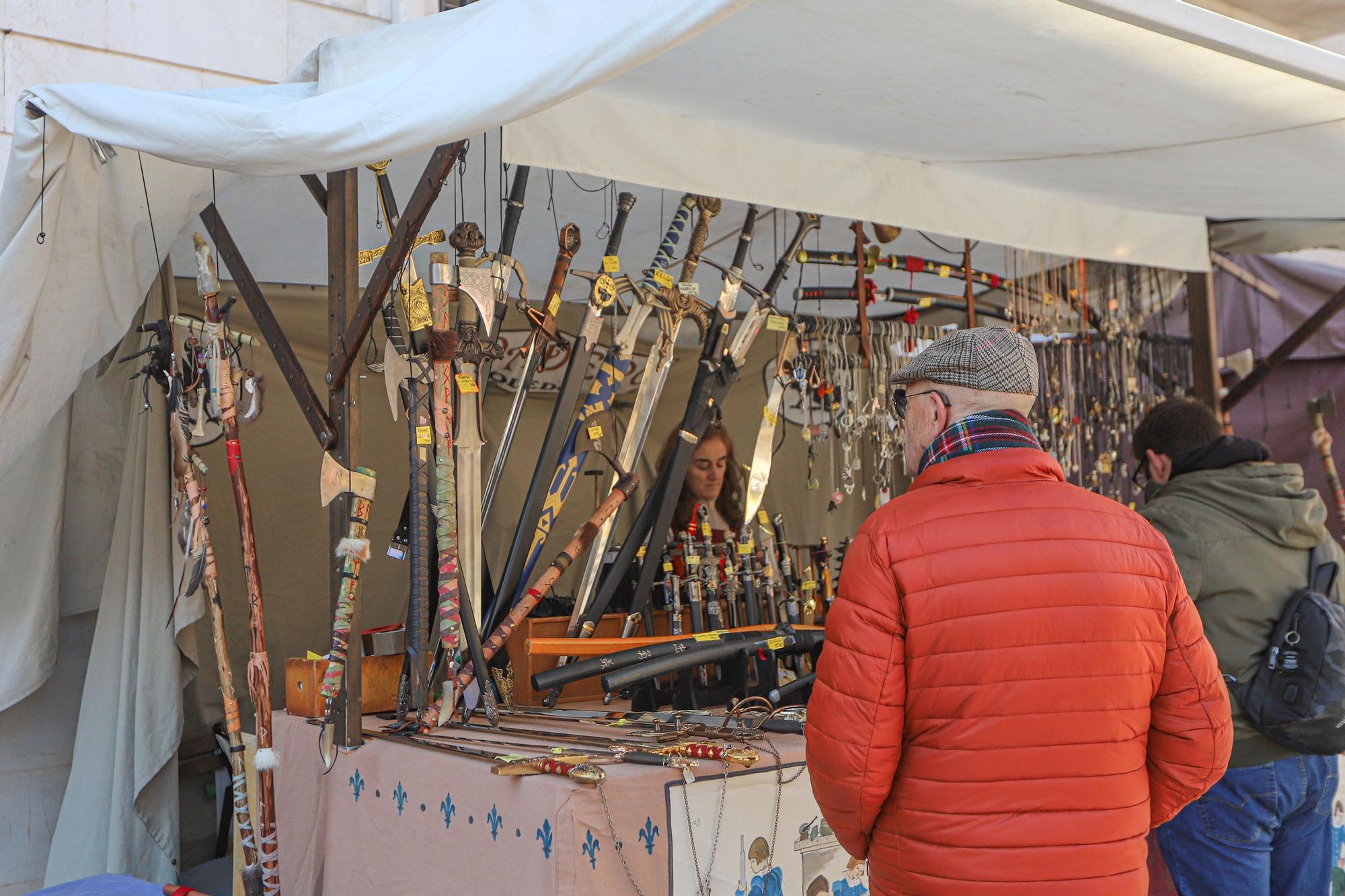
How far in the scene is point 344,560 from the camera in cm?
261

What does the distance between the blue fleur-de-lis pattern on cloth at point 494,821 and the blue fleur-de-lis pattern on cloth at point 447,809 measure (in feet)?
0.42

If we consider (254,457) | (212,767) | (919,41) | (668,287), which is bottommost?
(212,767)

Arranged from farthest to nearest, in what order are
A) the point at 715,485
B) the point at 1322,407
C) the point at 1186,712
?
the point at 1322,407 < the point at 715,485 < the point at 1186,712

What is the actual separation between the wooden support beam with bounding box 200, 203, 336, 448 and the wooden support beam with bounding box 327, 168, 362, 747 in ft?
0.11

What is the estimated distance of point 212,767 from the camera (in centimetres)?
393

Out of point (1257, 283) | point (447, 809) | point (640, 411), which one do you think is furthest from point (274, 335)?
point (1257, 283)

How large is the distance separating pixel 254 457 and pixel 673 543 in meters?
1.75

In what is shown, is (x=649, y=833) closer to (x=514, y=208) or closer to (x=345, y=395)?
(x=345, y=395)

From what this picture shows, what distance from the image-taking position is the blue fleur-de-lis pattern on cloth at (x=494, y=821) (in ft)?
7.20

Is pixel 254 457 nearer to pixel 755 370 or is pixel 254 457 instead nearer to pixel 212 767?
pixel 212 767

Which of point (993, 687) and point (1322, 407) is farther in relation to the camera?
point (1322, 407)

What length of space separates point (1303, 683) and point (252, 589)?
244cm

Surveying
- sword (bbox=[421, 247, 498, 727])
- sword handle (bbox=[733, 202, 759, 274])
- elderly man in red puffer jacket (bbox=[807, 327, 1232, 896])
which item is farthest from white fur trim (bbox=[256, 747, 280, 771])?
sword handle (bbox=[733, 202, 759, 274])

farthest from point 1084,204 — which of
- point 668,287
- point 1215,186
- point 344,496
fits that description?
point 344,496
